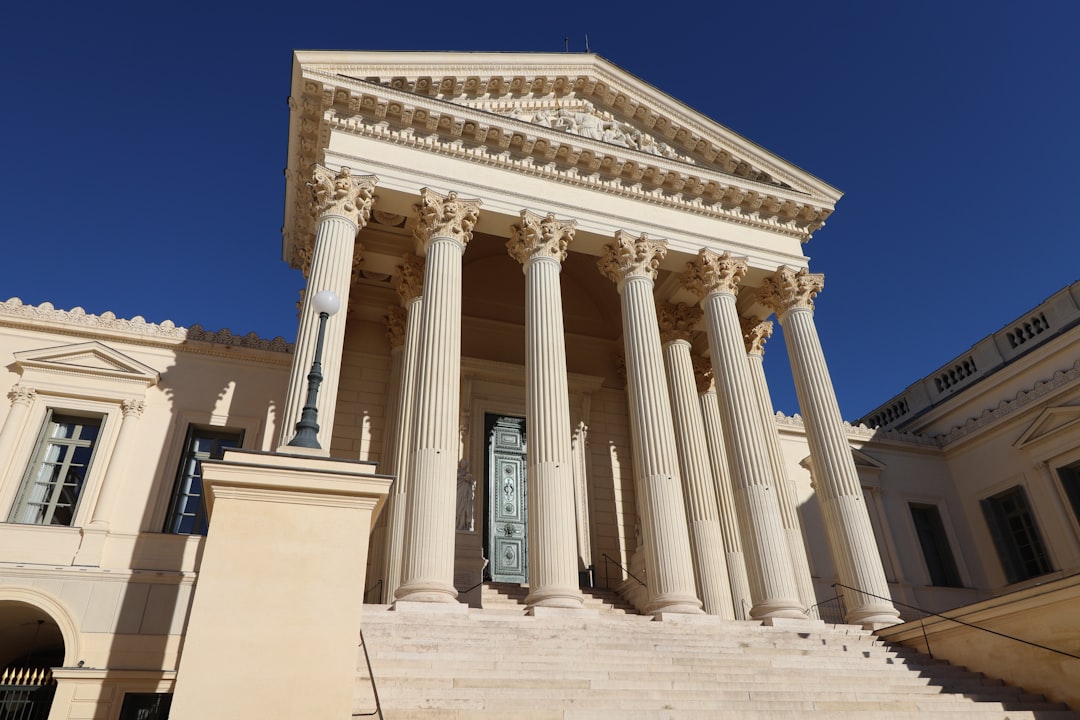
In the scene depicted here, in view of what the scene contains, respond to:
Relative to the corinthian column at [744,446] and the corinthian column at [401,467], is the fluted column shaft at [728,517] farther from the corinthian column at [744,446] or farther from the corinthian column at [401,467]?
the corinthian column at [401,467]

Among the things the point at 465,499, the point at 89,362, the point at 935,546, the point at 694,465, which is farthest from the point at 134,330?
the point at 935,546

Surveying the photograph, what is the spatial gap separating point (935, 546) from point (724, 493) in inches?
438

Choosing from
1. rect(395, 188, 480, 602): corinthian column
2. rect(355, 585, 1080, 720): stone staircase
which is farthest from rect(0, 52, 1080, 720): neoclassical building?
rect(355, 585, 1080, 720): stone staircase

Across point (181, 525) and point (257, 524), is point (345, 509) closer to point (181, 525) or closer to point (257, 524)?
point (257, 524)

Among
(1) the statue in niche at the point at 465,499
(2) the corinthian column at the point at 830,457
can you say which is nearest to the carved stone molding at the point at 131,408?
(1) the statue in niche at the point at 465,499

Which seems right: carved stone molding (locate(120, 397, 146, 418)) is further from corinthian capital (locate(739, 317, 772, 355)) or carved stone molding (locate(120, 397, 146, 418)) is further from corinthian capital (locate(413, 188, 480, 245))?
corinthian capital (locate(739, 317, 772, 355))

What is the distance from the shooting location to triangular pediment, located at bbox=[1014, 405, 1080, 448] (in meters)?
21.2

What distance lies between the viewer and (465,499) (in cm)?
1803

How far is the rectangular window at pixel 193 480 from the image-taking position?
16.4m

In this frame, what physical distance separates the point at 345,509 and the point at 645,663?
6.30 meters

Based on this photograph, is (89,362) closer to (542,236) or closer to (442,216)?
(442,216)

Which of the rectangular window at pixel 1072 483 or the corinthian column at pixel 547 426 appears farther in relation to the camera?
the rectangular window at pixel 1072 483

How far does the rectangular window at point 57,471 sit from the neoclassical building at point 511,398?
2.2 inches

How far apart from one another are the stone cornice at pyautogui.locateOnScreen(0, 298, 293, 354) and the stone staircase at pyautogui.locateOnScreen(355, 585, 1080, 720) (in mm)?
9438
